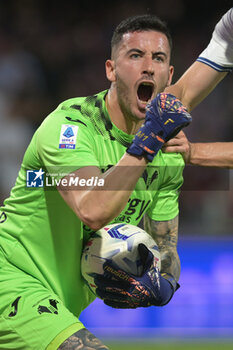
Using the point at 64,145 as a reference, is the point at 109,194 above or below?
below

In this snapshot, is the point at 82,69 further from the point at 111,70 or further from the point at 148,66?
the point at 148,66

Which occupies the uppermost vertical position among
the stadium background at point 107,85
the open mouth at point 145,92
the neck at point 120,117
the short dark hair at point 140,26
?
the short dark hair at point 140,26

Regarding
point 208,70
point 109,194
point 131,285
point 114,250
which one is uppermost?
point 208,70

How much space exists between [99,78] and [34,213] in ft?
20.3

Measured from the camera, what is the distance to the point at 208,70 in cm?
431

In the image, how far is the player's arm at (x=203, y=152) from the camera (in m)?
3.50

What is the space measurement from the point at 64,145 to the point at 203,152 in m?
1.00

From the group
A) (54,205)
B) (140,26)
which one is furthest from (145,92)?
(54,205)

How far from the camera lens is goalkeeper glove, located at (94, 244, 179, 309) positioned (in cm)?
327

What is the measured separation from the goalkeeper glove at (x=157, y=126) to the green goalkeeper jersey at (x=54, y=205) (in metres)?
0.31

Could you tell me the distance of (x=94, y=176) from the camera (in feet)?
9.84

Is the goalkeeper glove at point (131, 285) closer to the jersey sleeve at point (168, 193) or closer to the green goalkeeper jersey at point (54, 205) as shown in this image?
the green goalkeeper jersey at point (54, 205)

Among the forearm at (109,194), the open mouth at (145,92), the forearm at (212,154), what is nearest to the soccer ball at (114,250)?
the forearm at (109,194)

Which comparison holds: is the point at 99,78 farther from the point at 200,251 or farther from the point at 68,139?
the point at 68,139
